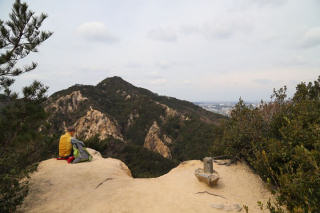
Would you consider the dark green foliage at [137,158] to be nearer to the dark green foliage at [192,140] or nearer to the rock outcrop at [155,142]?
the dark green foliage at [192,140]

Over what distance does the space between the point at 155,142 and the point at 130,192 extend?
40.9 meters

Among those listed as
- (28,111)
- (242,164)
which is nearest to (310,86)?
(242,164)

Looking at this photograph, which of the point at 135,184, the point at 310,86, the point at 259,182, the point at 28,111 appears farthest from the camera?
the point at 310,86

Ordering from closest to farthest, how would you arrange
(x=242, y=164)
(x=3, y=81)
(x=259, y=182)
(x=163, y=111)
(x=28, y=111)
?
1. (x=28, y=111)
2. (x=3, y=81)
3. (x=259, y=182)
4. (x=242, y=164)
5. (x=163, y=111)

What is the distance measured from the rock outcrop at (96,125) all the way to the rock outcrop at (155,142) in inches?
332

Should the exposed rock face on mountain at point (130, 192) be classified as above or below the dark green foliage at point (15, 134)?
below

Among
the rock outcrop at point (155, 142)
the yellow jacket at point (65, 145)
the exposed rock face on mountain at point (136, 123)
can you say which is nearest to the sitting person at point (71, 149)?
the yellow jacket at point (65, 145)

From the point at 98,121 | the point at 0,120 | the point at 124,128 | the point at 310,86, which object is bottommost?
the point at 124,128

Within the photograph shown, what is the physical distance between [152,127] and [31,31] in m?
44.5

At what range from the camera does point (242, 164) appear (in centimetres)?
780

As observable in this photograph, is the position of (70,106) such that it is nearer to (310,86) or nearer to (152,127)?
(152,127)

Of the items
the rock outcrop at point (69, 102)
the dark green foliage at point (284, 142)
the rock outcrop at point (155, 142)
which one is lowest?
the rock outcrop at point (155, 142)

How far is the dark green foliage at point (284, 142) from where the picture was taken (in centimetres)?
327

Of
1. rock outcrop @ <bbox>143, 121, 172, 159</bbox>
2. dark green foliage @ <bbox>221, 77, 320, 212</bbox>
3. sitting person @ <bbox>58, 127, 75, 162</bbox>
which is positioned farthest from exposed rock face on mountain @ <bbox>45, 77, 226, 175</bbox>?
sitting person @ <bbox>58, 127, 75, 162</bbox>
